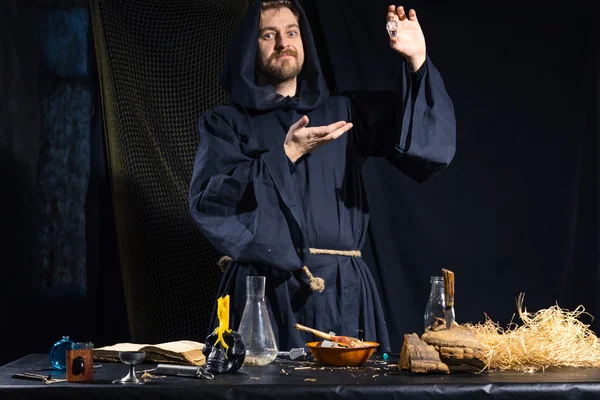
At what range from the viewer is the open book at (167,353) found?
1.88m

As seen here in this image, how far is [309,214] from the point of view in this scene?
2.69 meters

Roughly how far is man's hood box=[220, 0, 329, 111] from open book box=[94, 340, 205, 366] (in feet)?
3.50

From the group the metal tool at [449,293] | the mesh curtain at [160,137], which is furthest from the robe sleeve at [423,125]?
the mesh curtain at [160,137]

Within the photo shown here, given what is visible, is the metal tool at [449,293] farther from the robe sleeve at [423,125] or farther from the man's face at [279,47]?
the man's face at [279,47]

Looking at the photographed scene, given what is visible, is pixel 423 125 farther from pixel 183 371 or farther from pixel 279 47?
pixel 183 371

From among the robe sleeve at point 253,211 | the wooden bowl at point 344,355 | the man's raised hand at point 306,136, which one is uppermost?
the man's raised hand at point 306,136

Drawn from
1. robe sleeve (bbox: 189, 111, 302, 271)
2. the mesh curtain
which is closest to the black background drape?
the mesh curtain

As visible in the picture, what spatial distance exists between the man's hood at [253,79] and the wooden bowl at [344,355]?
3.85 ft

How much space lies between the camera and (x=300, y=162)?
276 centimetres

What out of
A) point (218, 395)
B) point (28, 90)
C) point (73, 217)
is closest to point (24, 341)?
point (73, 217)

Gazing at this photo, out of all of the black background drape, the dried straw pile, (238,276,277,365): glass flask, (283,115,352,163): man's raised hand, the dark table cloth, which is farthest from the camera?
the black background drape

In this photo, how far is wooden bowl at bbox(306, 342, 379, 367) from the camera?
1.88 metres

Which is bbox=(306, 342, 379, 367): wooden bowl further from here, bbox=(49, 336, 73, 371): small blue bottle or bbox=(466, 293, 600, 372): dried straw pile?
bbox=(49, 336, 73, 371): small blue bottle

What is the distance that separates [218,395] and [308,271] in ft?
3.29
